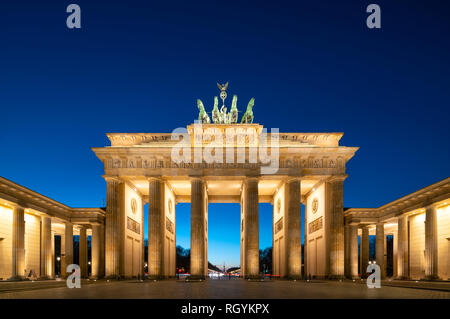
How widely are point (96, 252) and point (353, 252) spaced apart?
88.3ft

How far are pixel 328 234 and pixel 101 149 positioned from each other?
24.2m

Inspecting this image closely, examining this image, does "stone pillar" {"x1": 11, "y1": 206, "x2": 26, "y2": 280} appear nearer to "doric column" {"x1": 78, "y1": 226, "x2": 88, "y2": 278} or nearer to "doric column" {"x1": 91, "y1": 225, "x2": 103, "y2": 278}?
"doric column" {"x1": 91, "y1": 225, "x2": 103, "y2": 278}

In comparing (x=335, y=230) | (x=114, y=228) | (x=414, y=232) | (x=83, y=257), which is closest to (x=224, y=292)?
(x=335, y=230)

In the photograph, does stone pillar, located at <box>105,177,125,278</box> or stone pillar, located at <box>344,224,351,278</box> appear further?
stone pillar, located at <box>344,224,351,278</box>

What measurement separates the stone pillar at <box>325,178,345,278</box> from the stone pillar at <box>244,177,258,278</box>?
716cm

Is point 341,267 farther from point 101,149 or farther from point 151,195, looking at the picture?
point 101,149

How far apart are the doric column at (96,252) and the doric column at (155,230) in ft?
17.8

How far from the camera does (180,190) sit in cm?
5259

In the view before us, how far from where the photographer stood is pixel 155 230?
40.9 metres

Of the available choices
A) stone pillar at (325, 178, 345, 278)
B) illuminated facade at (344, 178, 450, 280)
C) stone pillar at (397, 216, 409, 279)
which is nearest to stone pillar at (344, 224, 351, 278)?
illuminated facade at (344, 178, 450, 280)

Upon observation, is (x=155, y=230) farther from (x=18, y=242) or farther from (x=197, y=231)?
(x=18, y=242)

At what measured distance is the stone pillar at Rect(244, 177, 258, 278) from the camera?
3966 centimetres

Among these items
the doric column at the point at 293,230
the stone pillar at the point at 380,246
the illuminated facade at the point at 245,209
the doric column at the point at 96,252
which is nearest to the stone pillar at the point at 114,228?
the illuminated facade at the point at 245,209
